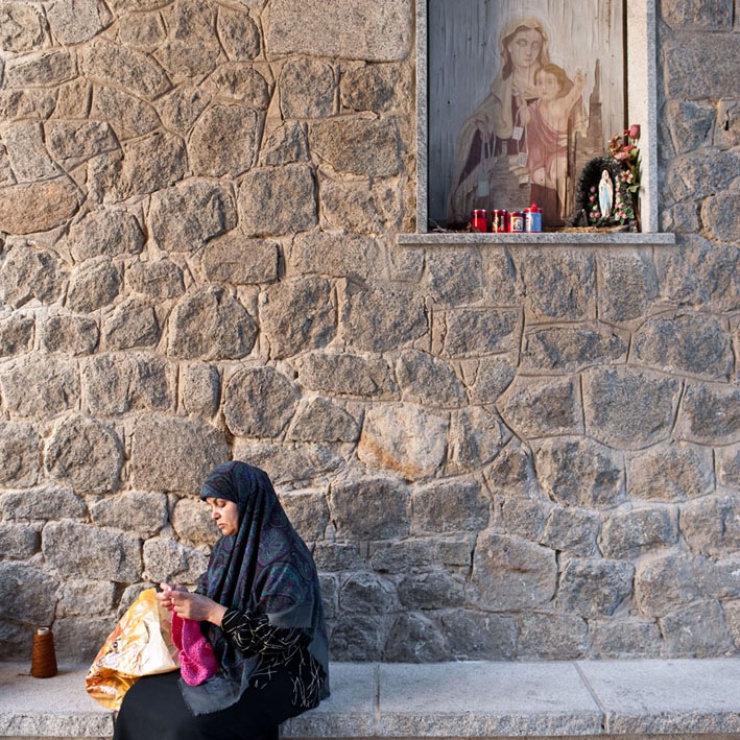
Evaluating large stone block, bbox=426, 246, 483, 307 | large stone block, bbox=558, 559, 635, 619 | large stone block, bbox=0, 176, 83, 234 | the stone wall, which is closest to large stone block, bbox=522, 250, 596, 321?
the stone wall

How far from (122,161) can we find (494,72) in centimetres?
172

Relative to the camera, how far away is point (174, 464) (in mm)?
3678

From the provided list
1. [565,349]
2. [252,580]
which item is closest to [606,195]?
[565,349]

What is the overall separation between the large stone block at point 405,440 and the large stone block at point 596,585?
2.43ft

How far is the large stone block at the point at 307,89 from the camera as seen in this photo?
12.2 feet

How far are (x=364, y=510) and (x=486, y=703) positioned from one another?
0.90 metres

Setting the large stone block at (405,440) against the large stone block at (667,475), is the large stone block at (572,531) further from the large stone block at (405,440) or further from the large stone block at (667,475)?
the large stone block at (405,440)

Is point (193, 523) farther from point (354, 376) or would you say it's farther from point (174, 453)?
point (354, 376)

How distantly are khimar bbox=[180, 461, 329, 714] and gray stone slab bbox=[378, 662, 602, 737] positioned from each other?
0.38m

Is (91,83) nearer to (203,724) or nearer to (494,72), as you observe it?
(494,72)

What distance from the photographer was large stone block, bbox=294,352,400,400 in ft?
12.1

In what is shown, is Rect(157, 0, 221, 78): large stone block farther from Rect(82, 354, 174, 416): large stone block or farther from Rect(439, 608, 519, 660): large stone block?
Rect(439, 608, 519, 660): large stone block

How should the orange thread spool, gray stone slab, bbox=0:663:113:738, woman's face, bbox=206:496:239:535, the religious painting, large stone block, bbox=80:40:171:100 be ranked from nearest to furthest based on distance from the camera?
woman's face, bbox=206:496:239:535
gray stone slab, bbox=0:663:113:738
the orange thread spool
large stone block, bbox=80:40:171:100
the religious painting

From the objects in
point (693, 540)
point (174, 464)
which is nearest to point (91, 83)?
point (174, 464)
